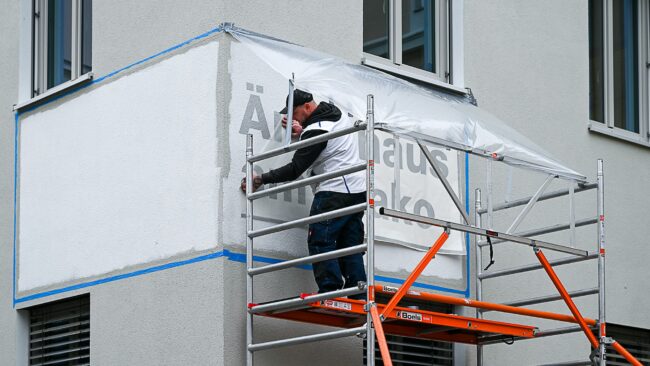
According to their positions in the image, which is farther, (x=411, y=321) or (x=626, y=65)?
(x=626, y=65)

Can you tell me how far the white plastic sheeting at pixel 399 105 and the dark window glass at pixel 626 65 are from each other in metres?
3.25

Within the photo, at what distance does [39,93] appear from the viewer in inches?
416

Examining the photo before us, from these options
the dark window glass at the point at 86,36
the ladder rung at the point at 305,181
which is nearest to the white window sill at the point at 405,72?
the ladder rung at the point at 305,181

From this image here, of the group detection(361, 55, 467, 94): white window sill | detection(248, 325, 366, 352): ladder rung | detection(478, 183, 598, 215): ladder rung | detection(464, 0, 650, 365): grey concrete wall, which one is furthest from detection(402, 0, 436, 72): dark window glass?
detection(248, 325, 366, 352): ladder rung

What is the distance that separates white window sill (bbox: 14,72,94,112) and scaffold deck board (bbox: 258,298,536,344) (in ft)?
8.68

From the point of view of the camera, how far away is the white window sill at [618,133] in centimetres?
1124

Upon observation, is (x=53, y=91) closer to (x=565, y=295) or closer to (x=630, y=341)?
(x=565, y=295)

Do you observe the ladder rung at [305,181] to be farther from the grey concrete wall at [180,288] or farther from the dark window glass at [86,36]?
the dark window glass at [86,36]

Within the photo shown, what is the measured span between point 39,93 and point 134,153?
1889 millimetres

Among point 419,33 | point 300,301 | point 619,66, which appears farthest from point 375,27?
point 619,66

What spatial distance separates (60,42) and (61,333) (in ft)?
8.25

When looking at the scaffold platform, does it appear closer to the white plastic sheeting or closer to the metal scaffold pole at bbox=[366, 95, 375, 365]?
the metal scaffold pole at bbox=[366, 95, 375, 365]

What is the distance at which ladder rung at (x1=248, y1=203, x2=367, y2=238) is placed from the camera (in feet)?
25.2

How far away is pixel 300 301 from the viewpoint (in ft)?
25.5
